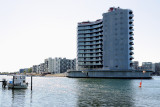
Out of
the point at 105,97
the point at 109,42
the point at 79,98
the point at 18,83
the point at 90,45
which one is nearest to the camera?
the point at 79,98

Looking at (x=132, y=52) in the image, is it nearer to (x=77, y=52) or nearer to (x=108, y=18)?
(x=108, y=18)

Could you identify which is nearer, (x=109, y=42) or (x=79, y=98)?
(x=79, y=98)

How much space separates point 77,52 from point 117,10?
53.1 meters

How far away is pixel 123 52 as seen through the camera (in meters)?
163

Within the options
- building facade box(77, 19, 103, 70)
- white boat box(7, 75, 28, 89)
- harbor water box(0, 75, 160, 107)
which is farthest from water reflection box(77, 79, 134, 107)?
building facade box(77, 19, 103, 70)

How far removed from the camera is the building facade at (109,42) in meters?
163

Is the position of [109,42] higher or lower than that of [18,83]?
higher

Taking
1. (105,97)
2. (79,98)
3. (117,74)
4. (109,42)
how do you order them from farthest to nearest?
(109,42) < (117,74) < (105,97) < (79,98)

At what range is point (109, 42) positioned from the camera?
16938 cm

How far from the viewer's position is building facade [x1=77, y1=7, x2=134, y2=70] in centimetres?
16338

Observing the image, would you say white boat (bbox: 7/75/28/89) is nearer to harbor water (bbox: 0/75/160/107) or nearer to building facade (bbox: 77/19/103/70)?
harbor water (bbox: 0/75/160/107)

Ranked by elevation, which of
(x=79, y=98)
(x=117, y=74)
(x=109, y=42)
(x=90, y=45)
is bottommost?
(x=79, y=98)

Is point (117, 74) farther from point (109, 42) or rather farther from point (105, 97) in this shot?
point (105, 97)

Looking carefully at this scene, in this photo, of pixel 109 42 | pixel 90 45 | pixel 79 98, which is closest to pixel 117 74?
pixel 109 42
